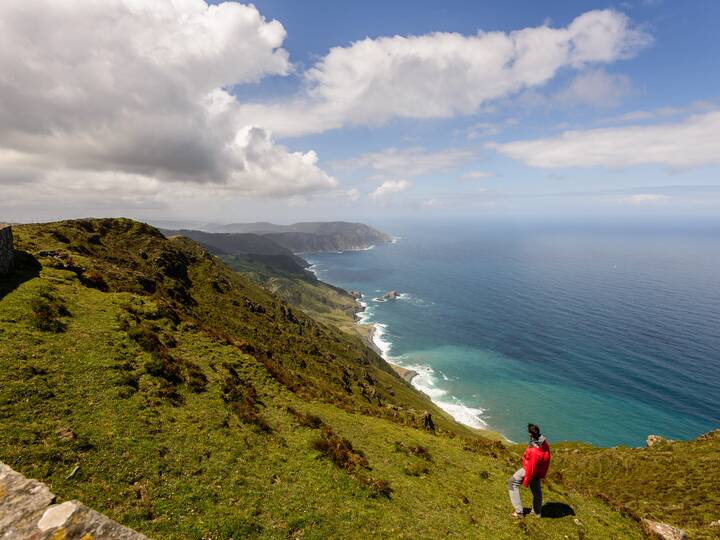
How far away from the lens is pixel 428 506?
1947 centimetres

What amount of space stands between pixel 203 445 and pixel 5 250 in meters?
28.7

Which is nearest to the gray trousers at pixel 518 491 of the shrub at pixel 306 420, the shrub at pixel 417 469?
the shrub at pixel 417 469

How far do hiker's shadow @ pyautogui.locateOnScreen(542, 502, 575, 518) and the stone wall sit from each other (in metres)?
46.5

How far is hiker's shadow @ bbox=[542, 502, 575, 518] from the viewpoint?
20564 millimetres

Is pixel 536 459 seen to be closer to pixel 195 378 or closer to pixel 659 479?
pixel 195 378

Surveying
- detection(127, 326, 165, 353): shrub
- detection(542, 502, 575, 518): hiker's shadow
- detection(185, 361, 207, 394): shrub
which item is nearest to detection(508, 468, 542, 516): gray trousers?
detection(542, 502, 575, 518): hiker's shadow

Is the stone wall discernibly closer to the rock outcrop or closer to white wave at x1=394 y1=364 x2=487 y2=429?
the rock outcrop

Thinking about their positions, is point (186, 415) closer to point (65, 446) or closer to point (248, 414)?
point (248, 414)

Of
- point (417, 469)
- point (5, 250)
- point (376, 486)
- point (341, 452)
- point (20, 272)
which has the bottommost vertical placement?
point (417, 469)

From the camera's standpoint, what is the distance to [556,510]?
69.8 ft

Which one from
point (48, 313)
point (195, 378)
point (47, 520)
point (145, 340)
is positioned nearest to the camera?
point (47, 520)

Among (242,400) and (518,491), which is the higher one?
(242,400)

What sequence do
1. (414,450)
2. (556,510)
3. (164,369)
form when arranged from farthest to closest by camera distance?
(414,450) → (164,369) → (556,510)

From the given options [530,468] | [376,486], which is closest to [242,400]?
[376,486]
